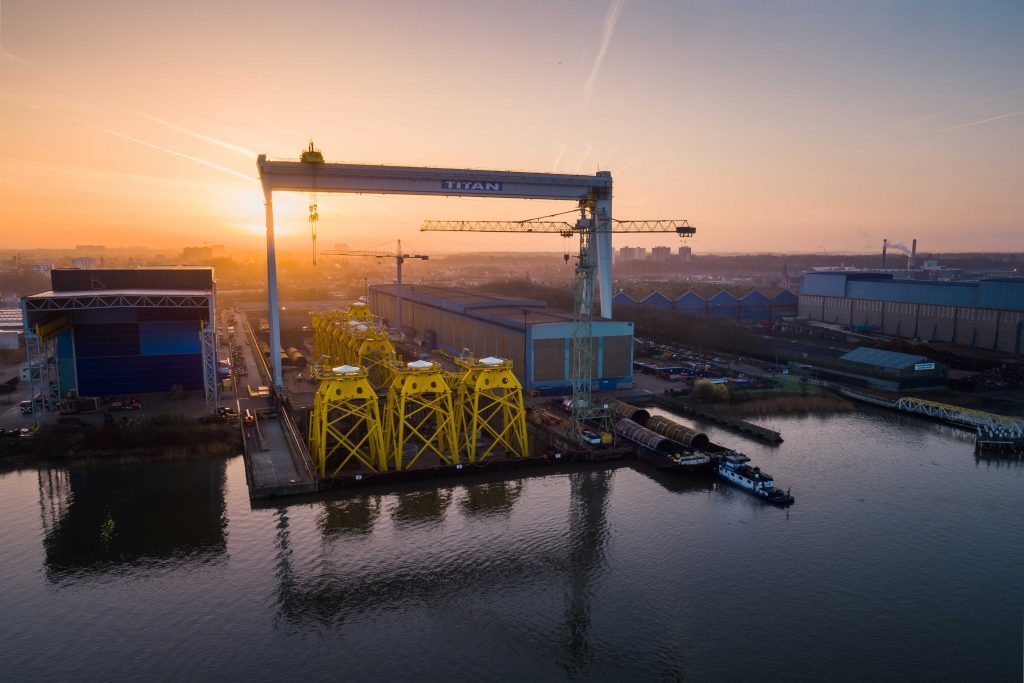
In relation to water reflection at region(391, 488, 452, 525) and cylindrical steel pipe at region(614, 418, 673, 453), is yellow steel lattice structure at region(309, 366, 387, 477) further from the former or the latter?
cylindrical steel pipe at region(614, 418, 673, 453)

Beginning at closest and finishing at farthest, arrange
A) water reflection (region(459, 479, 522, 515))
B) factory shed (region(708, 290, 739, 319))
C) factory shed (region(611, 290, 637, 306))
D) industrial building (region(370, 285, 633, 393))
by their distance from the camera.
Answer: water reflection (region(459, 479, 522, 515)) → industrial building (region(370, 285, 633, 393)) → factory shed (region(611, 290, 637, 306)) → factory shed (region(708, 290, 739, 319))

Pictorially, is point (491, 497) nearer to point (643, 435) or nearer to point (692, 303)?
Answer: point (643, 435)

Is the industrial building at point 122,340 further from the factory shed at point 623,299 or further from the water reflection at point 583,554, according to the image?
the factory shed at point 623,299

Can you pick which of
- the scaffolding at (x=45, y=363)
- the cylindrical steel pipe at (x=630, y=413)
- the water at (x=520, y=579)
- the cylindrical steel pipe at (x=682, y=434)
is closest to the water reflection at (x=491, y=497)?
the water at (x=520, y=579)

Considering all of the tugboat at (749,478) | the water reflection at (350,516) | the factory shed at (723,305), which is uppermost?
the factory shed at (723,305)

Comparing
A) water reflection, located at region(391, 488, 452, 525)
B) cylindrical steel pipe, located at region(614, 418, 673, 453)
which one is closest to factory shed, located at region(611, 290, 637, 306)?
cylindrical steel pipe, located at region(614, 418, 673, 453)

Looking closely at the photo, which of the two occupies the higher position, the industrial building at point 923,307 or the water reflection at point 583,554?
the industrial building at point 923,307
